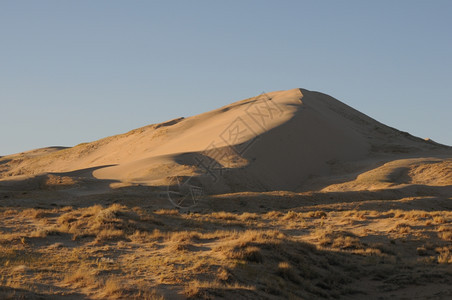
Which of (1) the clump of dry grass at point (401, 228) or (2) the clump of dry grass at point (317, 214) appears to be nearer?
(1) the clump of dry grass at point (401, 228)

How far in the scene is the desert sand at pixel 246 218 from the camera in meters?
10.9

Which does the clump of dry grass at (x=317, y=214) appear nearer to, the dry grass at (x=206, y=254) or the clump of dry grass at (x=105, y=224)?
the dry grass at (x=206, y=254)

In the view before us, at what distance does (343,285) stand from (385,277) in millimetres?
1329

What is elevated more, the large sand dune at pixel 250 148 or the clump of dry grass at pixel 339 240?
the large sand dune at pixel 250 148

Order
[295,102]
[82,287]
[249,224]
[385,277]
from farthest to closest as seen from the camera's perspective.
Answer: [295,102], [249,224], [385,277], [82,287]

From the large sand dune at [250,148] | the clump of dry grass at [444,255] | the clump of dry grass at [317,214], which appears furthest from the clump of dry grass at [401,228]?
the large sand dune at [250,148]

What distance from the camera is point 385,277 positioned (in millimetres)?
12914

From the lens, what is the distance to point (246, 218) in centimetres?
2200

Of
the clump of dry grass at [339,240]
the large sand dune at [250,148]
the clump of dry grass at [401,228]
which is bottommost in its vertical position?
the clump of dry grass at [401,228]

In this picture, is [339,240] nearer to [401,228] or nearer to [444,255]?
[444,255]

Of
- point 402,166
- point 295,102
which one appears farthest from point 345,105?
point 402,166

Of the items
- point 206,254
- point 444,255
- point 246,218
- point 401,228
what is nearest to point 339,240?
point 444,255

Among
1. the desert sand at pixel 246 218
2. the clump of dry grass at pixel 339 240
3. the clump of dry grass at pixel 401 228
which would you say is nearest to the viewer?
the desert sand at pixel 246 218

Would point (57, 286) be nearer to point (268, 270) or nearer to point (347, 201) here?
point (268, 270)
